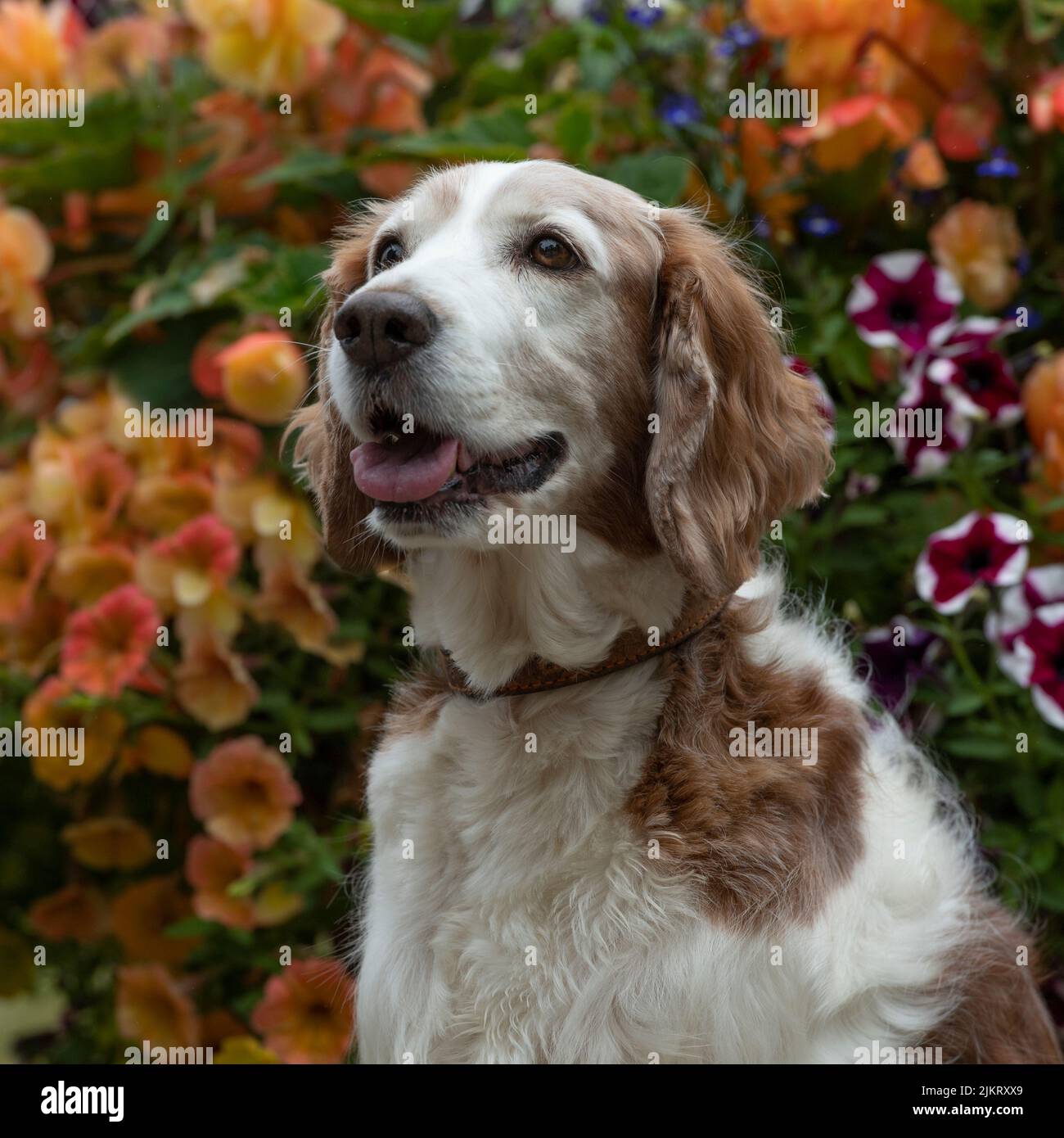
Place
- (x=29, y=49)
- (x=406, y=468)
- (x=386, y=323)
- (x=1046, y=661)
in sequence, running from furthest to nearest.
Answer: (x=29, y=49), (x=1046, y=661), (x=406, y=468), (x=386, y=323)

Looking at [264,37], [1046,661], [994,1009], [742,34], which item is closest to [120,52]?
[264,37]

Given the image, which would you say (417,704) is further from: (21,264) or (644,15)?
(644,15)

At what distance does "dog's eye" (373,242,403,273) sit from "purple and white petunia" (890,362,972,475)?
137 centimetres

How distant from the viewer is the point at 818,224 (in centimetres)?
349

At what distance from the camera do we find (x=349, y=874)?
301cm

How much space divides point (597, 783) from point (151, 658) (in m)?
1.66

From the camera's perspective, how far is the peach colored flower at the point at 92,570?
3.41 m

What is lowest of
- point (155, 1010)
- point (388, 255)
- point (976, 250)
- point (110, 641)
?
point (155, 1010)

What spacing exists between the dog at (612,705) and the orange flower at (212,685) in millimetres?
918

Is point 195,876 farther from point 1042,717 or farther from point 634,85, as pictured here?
point 634,85

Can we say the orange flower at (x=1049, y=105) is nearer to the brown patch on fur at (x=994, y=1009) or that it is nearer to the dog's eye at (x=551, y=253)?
the dog's eye at (x=551, y=253)

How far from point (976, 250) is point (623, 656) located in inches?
72.2

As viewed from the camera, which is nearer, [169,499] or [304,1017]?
[304,1017]

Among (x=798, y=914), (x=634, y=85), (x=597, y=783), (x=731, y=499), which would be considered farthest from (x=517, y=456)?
(x=634, y=85)
